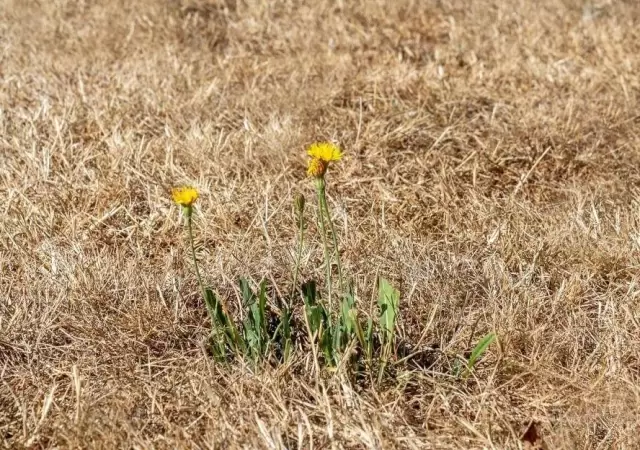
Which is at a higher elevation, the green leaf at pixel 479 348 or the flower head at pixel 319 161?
the flower head at pixel 319 161

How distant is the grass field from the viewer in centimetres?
188

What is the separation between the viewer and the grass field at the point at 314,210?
1875 millimetres

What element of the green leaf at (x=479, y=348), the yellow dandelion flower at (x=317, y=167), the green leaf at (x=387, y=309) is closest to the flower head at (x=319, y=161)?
the yellow dandelion flower at (x=317, y=167)

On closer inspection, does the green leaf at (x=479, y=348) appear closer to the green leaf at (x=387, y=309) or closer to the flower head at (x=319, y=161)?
the green leaf at (x=387, y=309)

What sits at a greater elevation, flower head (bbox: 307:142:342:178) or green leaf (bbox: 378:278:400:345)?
flower head (bbox: 307:142:342:178)

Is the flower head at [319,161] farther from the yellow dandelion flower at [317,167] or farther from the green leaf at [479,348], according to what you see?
the green leaf at [479,348]

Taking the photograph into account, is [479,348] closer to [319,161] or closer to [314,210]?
[319,161]

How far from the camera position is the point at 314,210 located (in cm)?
273

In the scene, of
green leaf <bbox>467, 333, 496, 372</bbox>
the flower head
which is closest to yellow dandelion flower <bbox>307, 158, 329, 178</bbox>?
the flower head

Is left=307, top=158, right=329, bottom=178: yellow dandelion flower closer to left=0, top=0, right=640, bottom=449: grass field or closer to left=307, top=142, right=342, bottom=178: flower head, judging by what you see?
left=307, top=142, right=342, bottom=178: flower head

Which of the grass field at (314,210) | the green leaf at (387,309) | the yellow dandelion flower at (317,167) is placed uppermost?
the yellow dandelion flower at (317,167)

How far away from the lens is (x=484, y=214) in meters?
2.69

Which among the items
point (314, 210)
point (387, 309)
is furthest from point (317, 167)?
point (314, 210)

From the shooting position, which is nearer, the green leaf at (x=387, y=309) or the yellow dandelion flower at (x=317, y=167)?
the yellow dandelion flower at (x=317, y=167)
